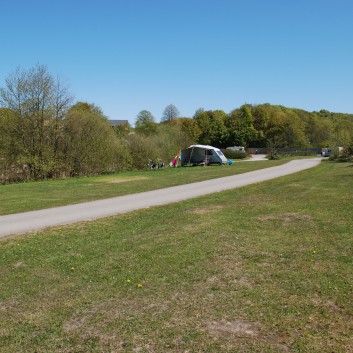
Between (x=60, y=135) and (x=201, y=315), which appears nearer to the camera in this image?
(x=201, y=315)

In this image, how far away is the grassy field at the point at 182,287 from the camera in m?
4.11

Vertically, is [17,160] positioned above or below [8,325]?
above

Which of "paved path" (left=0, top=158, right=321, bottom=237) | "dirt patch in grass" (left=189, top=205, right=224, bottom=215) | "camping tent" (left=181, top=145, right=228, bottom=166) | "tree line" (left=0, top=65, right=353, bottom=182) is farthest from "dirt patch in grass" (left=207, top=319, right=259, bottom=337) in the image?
"camping tent" (left=181, top=145, right=228, bottom=166)

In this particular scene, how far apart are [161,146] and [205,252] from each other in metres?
36.1

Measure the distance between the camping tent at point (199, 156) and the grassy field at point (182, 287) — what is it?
33759 mm

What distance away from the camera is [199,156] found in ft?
144

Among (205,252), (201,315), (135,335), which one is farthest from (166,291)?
(205,252)

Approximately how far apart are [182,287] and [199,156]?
38.5 m

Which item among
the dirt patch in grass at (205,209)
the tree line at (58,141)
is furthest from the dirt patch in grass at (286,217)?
the tree line at (58,141)

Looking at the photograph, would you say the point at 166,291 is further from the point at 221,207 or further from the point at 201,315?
the point at 221,207

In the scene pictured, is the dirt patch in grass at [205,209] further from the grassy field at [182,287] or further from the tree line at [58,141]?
the tree line at [58,141]

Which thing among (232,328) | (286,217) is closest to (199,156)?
(286,217)

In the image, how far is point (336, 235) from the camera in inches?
317

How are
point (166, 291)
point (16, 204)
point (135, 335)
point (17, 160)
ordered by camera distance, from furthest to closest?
point (17, 160) < point (16, 204) < point (166, 291) < point (135, 335)
